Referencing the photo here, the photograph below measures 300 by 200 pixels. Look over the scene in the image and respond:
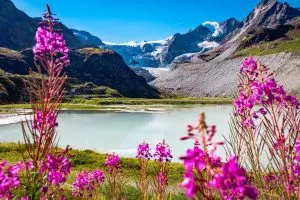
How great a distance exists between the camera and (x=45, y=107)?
502 centimetres

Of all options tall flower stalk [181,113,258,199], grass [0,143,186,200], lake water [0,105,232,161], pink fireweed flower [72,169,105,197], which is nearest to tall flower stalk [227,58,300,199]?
tall flower stalk [181,113,258,199]

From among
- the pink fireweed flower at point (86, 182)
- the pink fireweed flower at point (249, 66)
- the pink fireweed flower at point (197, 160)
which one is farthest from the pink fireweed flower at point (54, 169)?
the pink fireweed flower at point (86, 182)

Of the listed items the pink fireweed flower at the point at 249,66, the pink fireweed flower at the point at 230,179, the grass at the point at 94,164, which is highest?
the pink fireweed flower at the point at 249,66

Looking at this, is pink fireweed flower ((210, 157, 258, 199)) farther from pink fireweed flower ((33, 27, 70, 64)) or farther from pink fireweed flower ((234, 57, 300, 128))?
pink fireweed flower ((33, 27, 70, 64))

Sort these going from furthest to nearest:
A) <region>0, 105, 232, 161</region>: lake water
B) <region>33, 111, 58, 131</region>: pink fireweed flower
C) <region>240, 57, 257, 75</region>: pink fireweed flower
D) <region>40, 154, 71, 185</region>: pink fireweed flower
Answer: <region>0, 105, 232, 161</region>: lake water < <region>240, 57, 257, 75</region>: pink fireweed flower < <region>33, 111, 58, 131</region>: pink fireweed flower < <region>40, 154, 71, 185</region>: pink fireweed flower

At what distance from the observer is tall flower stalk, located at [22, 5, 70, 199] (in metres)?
4.79

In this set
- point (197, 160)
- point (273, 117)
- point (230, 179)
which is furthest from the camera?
point (273, 117)

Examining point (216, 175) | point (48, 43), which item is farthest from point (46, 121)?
point (216, 175)

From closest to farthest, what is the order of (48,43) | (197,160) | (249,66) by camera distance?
(197,160)
(48,43)
(249,66)

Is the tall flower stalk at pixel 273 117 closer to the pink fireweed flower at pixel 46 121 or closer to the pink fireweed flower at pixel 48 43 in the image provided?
the pink fireweed flower at pixel 46 121

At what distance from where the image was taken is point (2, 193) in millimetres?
4234

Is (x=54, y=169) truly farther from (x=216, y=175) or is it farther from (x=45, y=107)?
(x=216, y=175)

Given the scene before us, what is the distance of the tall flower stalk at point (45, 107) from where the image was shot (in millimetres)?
4789

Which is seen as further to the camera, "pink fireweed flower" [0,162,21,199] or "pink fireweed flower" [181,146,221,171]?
"pink fireweed flower" [0,162,21,199]
